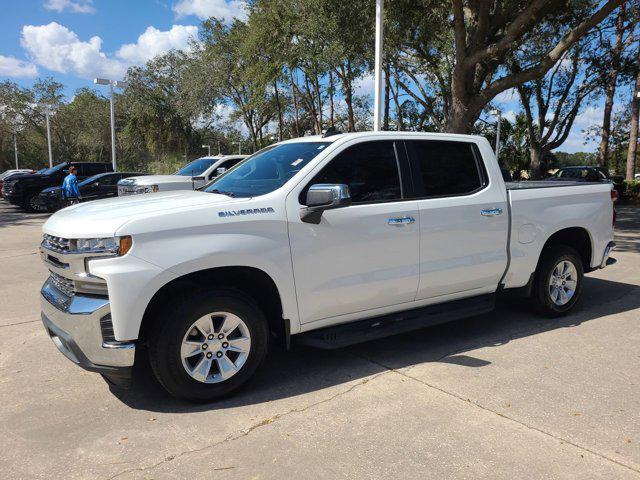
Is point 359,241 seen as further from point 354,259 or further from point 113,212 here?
point 113,212

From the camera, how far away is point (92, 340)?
3.36 meters

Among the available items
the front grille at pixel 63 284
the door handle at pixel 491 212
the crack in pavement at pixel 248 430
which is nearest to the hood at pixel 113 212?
the front grille at pixel 63 284

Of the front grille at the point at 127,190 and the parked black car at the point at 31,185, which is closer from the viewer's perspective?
the front grille at the point at 127,190

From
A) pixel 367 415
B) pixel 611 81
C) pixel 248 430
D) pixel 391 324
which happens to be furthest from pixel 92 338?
pixel 611 81

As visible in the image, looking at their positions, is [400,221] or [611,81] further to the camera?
[611,81]

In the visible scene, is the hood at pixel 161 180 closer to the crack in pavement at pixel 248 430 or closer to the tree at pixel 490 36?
the tree at pixel 490 36

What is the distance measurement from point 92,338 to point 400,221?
2.49 meters

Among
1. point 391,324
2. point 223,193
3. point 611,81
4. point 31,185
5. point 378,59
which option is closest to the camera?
point 223,193

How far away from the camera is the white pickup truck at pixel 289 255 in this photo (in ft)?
11.1

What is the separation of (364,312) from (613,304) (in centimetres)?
389

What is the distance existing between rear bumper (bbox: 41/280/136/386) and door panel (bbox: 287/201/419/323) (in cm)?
131

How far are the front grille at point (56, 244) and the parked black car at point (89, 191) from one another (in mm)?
14074

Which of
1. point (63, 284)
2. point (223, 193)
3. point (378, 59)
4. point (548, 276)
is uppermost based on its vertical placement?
point (378, 59)

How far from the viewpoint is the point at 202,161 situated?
47.8 feet
